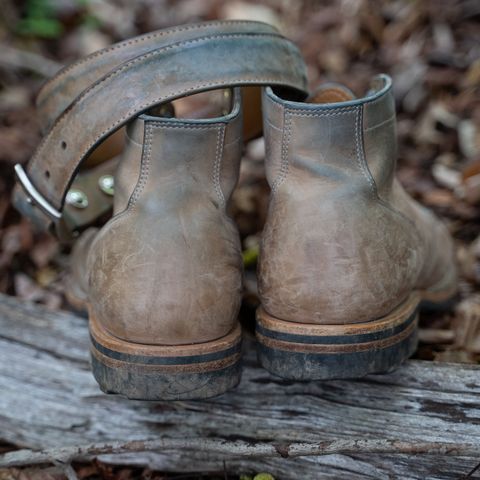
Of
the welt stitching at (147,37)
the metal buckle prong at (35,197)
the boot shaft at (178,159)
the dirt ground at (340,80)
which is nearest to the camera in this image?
the boot shaft at (178,159)

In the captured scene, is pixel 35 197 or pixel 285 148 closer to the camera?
pixel 285 148

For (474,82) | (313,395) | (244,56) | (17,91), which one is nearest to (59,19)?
(17,91)

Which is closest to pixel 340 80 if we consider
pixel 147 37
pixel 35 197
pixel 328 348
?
pixel 147 37

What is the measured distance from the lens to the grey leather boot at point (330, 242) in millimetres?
1695

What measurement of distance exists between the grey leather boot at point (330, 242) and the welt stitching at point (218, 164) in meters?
0.13

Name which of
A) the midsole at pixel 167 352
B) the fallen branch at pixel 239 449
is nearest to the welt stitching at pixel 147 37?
the midsole at pixel 167 352

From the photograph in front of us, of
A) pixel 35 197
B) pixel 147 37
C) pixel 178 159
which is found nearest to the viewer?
pixel 178 159

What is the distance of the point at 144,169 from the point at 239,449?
2.51ft

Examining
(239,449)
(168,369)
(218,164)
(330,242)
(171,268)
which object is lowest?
(239,449)

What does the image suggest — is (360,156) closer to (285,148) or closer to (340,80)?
(285,148)

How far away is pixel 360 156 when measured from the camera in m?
1.72

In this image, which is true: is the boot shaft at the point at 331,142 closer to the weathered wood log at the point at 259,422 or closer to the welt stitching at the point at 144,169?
the welt stitching at the point at 144,169

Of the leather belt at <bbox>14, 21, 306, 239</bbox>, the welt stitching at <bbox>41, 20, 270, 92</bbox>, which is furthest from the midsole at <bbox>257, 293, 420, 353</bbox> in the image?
the welt stitching at <bbox>41, 20, 270, 92</bbox>

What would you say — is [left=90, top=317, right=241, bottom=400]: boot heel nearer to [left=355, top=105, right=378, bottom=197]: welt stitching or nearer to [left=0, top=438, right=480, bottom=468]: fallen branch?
[left=0, top=438, right=480, bottom=468]: fallen branch
